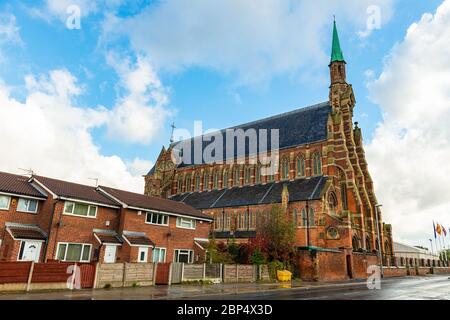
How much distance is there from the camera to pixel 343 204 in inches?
1876

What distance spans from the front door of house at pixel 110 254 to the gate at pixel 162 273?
4612 mm

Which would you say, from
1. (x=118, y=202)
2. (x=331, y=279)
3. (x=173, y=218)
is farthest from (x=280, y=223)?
(x=118, y=202)

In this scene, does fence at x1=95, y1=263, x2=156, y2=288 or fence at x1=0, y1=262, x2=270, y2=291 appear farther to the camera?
fence at x1=95, y1=263, x2=156, y2=288

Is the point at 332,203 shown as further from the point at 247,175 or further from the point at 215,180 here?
the point at 215,180

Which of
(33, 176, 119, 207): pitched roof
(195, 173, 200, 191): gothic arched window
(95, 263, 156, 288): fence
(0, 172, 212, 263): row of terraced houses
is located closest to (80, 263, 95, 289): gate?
(95, 263, 156, 288): fence

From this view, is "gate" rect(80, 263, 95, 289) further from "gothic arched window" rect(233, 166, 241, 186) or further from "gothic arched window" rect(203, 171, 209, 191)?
"gothic arched window" rect(203, 171, 209, 191)

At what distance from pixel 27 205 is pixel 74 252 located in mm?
5138

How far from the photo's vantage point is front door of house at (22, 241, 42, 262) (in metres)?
22.5

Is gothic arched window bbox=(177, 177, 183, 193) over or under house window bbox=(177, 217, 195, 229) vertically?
over

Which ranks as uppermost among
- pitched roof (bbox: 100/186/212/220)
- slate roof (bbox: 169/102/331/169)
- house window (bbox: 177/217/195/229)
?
slate roof (bbox: 169/102/331/169)

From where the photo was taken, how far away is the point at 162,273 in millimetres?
24031

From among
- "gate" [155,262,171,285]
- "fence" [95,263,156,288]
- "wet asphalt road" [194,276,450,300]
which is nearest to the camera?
"wet asphalt road" [194,276,450,300]

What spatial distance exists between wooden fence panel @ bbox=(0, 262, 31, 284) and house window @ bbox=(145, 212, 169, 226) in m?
12.3
